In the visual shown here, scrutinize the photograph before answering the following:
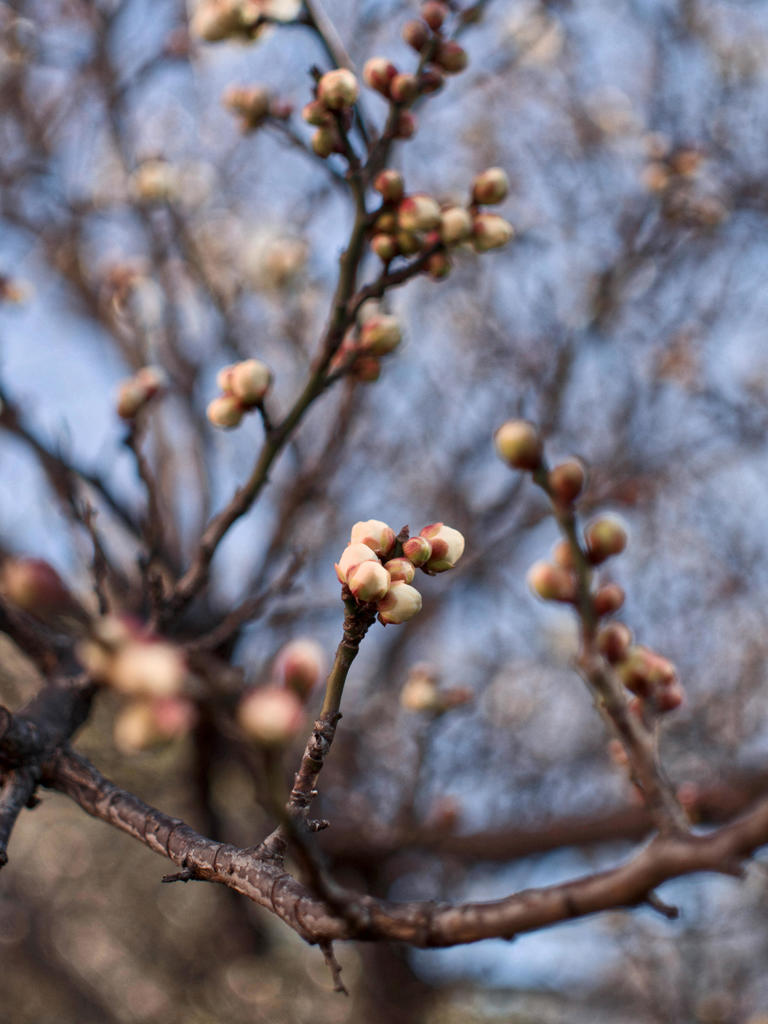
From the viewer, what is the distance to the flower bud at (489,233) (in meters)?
1.70

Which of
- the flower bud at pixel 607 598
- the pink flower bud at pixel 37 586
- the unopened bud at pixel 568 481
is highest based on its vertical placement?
the unopened bud at pixel 568 481

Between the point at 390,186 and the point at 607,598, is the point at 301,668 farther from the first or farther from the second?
the point at 390,186

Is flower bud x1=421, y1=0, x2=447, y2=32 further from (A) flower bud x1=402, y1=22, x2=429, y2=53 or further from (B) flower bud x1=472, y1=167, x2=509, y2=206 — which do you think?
(B) flower bud x1=472, y1=167, x2=509, y2=206

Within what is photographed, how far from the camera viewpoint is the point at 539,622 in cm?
501

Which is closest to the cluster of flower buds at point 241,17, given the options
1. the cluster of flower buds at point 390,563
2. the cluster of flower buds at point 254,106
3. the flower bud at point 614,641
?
the cluster of flower buds at point 254,106

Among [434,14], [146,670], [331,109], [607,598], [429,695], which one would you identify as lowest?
[429,695]

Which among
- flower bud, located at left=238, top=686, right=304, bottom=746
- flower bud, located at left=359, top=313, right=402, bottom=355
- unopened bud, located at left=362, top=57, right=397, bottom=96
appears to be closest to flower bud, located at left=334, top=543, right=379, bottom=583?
flower bud, located at left=238, top=686, right=304, bottom=746

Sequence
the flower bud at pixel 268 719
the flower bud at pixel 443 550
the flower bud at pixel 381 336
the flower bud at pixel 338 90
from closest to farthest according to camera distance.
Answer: the flower bud at pixel 268 719 → the flower bud at pixel 443 550 → the flower bud at pixel 338 90 → the flower bud at pixel 381 336

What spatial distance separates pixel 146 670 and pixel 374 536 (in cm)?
43

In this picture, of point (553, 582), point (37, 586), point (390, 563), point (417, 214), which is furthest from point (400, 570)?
point (417, 214)

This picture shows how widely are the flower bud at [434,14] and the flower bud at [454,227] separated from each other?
0.43 meters

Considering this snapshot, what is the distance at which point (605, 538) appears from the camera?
0.91m

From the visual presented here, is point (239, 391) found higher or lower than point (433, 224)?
lower

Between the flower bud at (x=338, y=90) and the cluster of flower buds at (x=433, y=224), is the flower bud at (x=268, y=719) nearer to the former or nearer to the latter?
the cluster of flower buds at (x=433, y=224)
